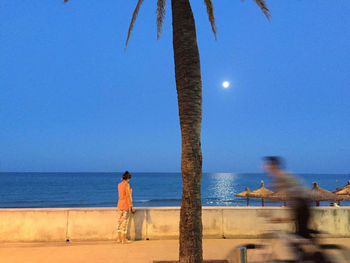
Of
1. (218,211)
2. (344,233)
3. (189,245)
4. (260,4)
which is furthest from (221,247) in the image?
(260,4)

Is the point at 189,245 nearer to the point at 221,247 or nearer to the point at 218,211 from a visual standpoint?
the point at 221,247

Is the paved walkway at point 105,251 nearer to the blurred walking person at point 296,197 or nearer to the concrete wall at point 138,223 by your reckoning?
the concrete wall at point 138,223

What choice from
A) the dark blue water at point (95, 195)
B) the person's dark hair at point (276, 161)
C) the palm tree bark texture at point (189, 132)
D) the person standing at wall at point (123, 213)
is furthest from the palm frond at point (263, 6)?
the dark blue water at point (95, 195)

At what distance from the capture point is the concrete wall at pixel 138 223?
7.91 m

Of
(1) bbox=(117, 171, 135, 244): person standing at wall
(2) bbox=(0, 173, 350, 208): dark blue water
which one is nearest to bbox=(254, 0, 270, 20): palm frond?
(1) bbox=(117, 171, 135, 244): person standing at wall

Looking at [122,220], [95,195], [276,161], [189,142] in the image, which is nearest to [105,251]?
[122,220]

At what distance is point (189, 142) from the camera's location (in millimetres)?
5695

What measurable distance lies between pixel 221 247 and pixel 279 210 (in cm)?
238

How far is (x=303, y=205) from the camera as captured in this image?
3965 millimetres

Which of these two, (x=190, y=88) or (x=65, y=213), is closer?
(x=190, y=88)

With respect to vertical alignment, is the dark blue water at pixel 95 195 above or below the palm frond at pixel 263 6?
below

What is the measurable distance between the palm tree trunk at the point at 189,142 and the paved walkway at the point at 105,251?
0.96 m

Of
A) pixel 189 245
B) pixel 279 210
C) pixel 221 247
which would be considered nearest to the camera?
pixel 189 245

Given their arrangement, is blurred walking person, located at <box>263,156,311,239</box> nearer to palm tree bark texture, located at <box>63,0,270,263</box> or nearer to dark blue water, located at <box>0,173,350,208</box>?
palm tree bark texture, located at <box>63,0,270,263</box>
